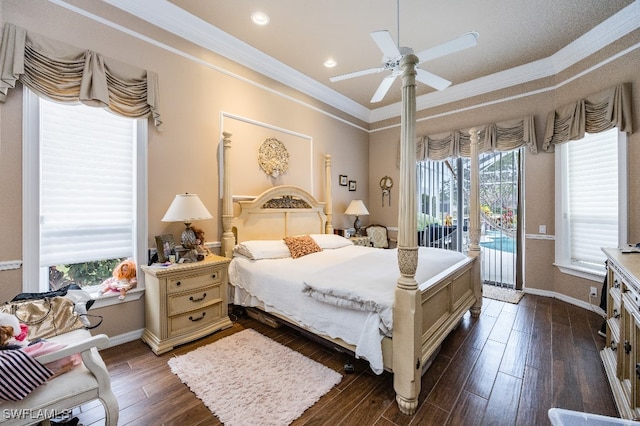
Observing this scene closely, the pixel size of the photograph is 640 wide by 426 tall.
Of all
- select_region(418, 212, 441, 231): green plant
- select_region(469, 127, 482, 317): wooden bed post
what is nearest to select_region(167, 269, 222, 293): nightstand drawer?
select_region(469, 127, 482, 317): wooden bed post

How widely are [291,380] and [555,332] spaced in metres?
2.68

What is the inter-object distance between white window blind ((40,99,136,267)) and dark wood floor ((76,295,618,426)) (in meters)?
0.96

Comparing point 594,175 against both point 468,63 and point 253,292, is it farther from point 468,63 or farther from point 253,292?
point 253,292

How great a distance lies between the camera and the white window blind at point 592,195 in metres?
3.04

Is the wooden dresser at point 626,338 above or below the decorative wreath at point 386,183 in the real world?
below

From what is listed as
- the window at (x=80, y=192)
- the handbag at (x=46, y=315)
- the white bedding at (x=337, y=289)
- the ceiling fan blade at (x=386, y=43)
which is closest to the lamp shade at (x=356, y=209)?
the white bedding at (x=337, y=289)

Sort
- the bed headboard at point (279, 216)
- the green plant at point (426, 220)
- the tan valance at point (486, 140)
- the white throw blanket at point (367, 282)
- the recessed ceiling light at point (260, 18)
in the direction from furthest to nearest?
the green plant at point (426, 220), the tan valance at point (486, 140), the bed headboard at point (279, 216), the recessed ceiling light at point (260, 18), the white throw blanket at point (367, 282)

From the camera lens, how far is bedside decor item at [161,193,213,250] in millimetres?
2416

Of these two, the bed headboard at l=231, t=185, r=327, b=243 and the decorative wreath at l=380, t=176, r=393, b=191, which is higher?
the decorative wreath at l=380, t=176, r=393, b=191

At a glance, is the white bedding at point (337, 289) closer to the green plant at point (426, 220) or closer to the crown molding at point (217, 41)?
the green plant at point (426, 220)

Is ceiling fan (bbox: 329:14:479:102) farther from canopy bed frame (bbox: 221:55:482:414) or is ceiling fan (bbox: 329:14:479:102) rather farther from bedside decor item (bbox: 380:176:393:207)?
bedside decor item (bbox: 380:176:393:207)

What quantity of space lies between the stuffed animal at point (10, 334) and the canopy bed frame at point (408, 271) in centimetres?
167

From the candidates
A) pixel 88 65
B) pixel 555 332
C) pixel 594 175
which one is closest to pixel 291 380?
pixel 555 332

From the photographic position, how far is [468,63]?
11.8 feet
